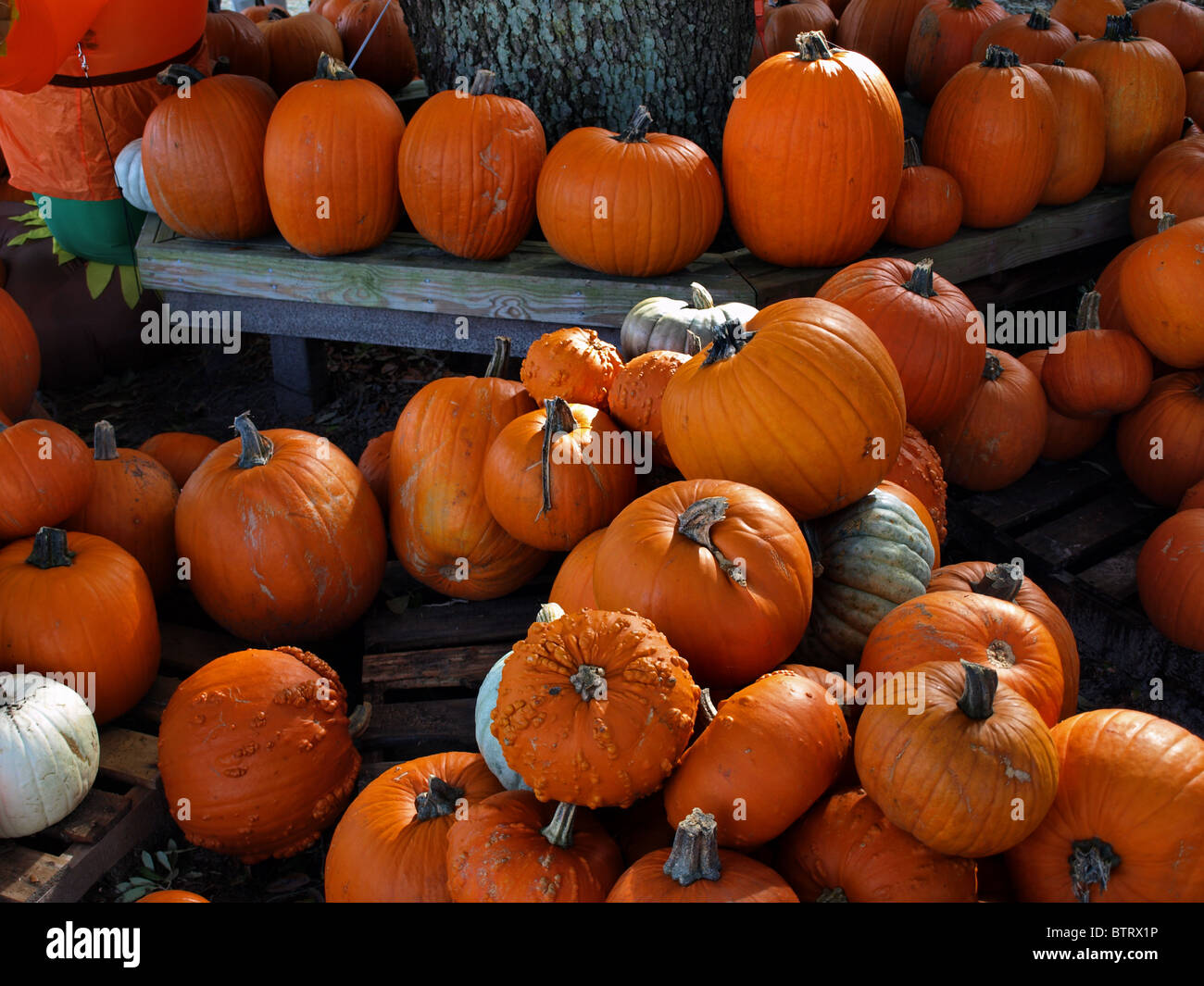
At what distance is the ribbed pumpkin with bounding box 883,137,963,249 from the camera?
3.59m

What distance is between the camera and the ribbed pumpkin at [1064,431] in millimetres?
3490

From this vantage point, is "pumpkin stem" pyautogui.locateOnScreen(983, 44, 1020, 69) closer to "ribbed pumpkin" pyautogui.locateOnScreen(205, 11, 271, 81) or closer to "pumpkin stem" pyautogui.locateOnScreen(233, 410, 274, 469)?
"pumpkin stem" pyautogui.locateOnScreen(233, 410, 274, 469)

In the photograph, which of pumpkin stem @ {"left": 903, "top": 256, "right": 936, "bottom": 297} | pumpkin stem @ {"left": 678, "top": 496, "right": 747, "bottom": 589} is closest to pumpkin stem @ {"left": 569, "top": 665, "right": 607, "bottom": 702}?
pumpkin stem @ {"left": 678, "top": 496, "right": 747, "bottom": 589}

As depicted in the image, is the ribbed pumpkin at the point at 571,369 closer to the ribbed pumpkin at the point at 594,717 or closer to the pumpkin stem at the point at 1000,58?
the ribbed pumpkin at the point at 594,717

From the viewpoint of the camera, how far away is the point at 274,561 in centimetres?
288

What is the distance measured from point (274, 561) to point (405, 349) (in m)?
2.66

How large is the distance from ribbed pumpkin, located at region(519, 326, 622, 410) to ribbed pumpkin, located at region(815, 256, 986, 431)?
2.47ft

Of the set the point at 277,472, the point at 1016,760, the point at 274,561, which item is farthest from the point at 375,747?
the point at 1016,760

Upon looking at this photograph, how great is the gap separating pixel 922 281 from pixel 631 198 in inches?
38.6

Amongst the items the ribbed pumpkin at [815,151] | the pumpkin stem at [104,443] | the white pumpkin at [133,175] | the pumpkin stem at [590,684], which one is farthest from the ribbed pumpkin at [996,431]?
the white pumpkin at [133,175]

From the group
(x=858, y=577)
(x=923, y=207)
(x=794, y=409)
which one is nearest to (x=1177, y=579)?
(x=858, y=577)

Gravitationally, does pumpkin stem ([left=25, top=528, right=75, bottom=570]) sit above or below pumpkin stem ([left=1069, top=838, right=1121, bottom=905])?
below

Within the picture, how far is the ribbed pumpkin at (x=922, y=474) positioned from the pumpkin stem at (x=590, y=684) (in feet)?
4.28
